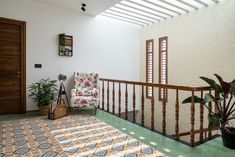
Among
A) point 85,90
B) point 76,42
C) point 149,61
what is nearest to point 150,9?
point 149,61

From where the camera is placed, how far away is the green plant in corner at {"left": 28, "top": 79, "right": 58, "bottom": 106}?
13.6 ft

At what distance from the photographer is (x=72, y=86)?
4930 millimetres

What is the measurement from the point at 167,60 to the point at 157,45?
0.65 m

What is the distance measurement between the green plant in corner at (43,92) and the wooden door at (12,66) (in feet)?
0.74

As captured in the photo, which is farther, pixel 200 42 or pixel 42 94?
pixel 200 42

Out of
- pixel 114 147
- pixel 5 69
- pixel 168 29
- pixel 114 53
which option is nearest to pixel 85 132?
pixel 114 147

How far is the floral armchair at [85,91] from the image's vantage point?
13.7ft

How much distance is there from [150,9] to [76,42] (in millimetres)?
2188

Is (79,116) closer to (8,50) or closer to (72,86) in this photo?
(72,86)

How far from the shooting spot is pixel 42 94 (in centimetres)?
414

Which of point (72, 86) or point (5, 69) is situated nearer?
point (5, 69)

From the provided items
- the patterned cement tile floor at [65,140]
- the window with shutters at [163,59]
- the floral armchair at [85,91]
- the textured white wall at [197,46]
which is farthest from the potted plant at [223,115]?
the window with shutters at [163,59]

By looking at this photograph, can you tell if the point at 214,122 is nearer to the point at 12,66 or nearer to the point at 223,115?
the point at 223,115

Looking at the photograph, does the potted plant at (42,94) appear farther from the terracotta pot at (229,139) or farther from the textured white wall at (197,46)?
the terracotta pot at (229,139)
